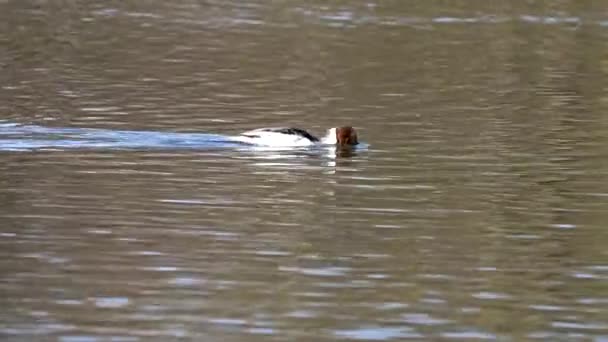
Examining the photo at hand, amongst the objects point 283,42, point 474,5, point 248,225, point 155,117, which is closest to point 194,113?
point 155,117

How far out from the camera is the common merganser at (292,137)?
68.9 feet

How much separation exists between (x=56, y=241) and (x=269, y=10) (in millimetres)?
31902

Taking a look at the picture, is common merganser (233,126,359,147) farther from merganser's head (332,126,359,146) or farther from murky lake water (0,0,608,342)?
murky lake water (0,0,608,342)

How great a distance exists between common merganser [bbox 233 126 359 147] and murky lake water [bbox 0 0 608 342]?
13.7 inches

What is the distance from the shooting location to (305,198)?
17.5 metres

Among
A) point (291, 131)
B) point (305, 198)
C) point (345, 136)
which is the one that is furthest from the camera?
point (345, 136)

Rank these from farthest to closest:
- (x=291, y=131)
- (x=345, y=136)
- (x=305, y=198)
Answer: (x=345, y=136), (x=291, y=131), (x=305, y=198)

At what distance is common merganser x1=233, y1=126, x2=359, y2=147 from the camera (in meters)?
21.0

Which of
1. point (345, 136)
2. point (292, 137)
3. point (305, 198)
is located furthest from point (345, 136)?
point (305, 198)

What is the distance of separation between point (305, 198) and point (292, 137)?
360cm

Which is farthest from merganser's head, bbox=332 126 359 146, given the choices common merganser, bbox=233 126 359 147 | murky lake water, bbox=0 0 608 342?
murky lake water, bbox=0 0 608 342

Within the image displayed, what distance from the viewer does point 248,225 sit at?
15828mm

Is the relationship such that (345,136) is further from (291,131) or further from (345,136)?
(291,131)

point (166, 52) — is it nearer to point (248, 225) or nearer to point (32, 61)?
point (32, 61)
